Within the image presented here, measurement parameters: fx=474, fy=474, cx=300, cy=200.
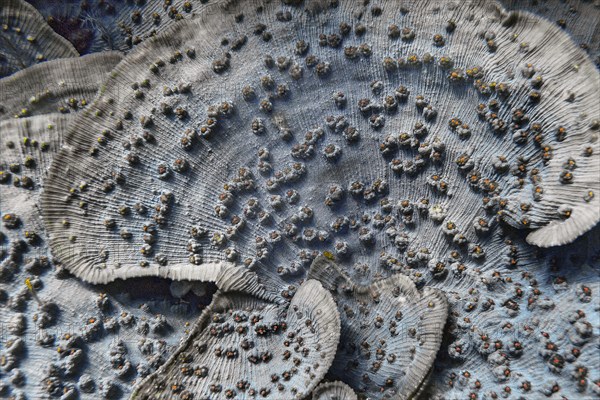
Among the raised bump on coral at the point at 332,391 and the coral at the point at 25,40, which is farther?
the coral at the point at 25,40

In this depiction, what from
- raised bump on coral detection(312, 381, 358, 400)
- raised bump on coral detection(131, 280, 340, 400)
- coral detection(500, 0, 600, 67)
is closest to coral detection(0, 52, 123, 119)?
raised bump on coral detection(131, 280, 340, 400)

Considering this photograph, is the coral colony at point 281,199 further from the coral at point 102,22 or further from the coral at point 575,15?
the coral at point 102,22

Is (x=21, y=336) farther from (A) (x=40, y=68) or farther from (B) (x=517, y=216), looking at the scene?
(B) (x=517, y=216)

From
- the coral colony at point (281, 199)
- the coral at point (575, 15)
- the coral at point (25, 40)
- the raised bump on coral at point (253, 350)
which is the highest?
the coral at point (575, 15)

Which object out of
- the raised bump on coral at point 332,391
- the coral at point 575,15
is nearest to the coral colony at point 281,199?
the coral at point 575,15

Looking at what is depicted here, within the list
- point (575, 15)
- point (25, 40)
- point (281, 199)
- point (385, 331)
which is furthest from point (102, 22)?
point (575, 15)
